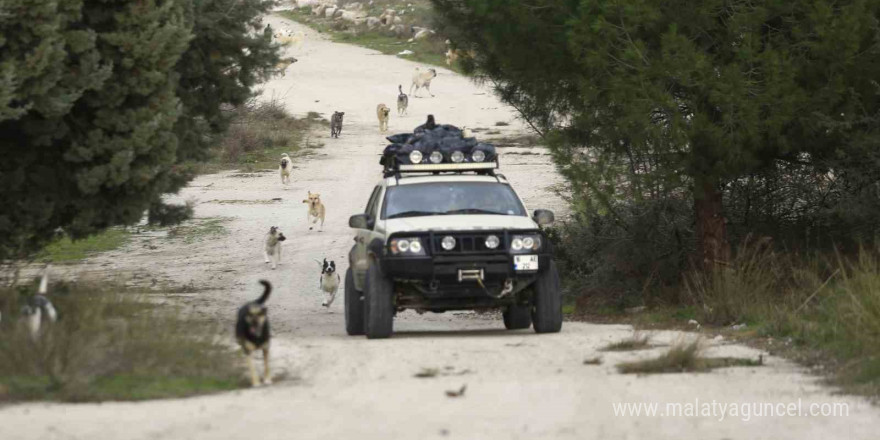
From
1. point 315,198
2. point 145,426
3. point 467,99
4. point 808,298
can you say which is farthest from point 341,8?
point 145,426

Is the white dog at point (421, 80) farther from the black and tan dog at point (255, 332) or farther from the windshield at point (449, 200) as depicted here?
the black and tan dog at point (255, 332)

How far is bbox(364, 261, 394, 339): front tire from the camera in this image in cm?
1384

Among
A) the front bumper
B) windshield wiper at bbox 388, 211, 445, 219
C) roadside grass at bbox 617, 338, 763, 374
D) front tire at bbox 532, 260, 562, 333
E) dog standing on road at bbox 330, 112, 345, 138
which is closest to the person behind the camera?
roadside grass at bbox 617, 338, 763, 374

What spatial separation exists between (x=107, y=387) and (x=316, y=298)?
10.1 metres

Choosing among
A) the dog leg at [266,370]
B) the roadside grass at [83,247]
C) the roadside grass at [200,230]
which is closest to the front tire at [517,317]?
the dog leg at [266,370]

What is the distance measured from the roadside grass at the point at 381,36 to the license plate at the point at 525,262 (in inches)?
1855

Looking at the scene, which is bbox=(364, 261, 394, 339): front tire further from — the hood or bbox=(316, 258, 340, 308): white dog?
bbox=(316, 258, 340, 308): white dog

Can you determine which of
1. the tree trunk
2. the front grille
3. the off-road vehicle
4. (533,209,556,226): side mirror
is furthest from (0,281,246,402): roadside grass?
the tree trunk

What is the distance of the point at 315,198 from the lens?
1027 inches

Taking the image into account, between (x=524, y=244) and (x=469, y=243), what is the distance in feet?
1.88

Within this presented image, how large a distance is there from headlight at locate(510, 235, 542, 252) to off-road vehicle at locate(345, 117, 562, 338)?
0.03 ft

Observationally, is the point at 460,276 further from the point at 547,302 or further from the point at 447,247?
the point at 547,302

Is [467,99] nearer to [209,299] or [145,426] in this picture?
[209,299]

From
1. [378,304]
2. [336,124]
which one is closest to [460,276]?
[378,304]
